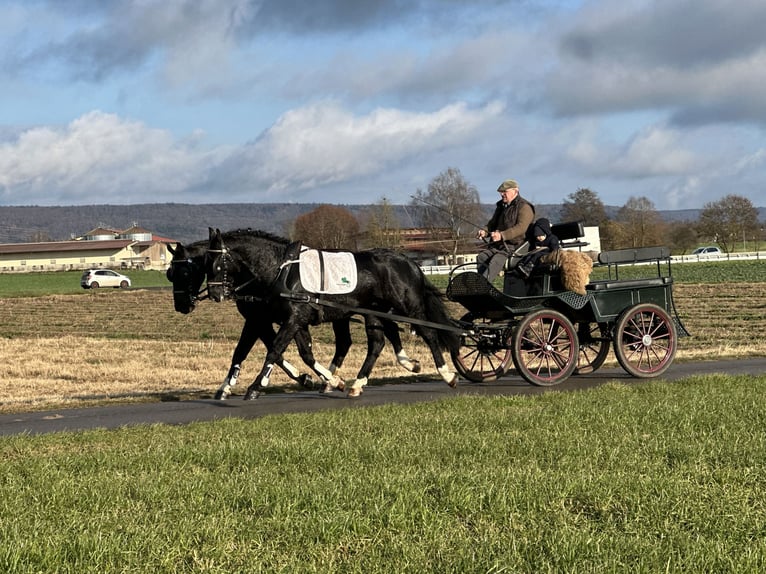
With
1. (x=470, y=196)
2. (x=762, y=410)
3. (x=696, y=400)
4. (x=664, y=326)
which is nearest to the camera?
(x=762, y=410)

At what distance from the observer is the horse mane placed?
37.9ft

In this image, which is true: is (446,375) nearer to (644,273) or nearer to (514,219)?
(514,219)

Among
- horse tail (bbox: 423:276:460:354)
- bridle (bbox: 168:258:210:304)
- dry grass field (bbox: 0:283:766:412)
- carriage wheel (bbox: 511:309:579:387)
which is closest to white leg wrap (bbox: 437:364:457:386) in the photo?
horse tail (bbox: 423:276:460:354)

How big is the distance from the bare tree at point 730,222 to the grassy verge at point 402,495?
3931 inches

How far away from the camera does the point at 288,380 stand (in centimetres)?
1473

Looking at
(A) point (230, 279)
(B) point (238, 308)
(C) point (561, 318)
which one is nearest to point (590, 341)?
(C) point (561, 318)

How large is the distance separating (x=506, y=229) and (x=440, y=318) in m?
1.40

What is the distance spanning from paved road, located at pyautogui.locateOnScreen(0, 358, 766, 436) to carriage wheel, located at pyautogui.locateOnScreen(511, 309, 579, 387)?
0.56ft

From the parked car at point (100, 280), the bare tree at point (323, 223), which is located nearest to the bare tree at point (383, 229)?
the bare tree at point (323, 223)

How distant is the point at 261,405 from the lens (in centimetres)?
1078

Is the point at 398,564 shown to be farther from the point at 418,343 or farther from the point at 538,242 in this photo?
the point at 418,343

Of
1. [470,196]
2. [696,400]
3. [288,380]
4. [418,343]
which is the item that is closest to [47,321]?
[418,343]

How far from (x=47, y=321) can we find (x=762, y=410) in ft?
101

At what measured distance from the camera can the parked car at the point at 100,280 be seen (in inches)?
2581
